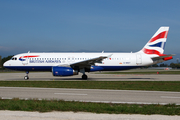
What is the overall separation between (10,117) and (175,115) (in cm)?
565

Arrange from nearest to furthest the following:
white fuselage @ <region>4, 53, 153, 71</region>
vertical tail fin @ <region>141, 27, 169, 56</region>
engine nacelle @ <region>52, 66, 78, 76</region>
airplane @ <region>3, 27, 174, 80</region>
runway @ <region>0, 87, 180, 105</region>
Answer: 1. runway @ <region>0, 87, 180, 105</region>
2. engine nacelle @ <region>52, 66, 78, 76</region>
3. airplane @ <region>3, 27, 174, 80</region>
4. white fuselage @ <region>4, 53, 153, 71</region>
5. vertical tail fin @ <region>141, 27, 169, 56</region>

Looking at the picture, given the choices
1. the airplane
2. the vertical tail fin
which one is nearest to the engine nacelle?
the airplane

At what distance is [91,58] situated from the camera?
2686 cm

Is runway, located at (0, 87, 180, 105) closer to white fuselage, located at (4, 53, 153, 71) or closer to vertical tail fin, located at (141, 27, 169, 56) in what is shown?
white fuselage, located at (4, 53, 153, 71)

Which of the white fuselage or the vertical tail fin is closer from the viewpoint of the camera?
the white fuselage

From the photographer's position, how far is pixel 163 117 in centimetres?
618

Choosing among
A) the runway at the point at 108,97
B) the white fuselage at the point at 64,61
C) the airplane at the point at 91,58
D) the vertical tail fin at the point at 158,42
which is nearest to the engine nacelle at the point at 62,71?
the airplane at the point at 91,58

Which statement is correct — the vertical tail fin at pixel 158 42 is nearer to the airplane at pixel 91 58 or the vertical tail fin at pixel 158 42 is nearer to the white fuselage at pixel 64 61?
the airplane at pixel 91 58

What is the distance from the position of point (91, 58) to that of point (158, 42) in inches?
407

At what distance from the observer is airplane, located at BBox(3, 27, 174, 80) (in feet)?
85.0

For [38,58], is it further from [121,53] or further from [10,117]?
[10,117]

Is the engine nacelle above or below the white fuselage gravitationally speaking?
below

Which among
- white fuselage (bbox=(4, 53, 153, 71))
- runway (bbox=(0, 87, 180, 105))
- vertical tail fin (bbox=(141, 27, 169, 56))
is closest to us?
runway (bbox=(0, 87, 180, 105))

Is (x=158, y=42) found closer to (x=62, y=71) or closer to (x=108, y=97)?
(x=62, y=71)
